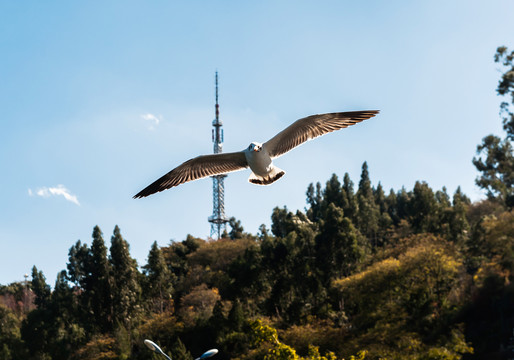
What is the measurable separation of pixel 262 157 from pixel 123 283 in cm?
3383

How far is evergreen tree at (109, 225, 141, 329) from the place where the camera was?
42.4 metres

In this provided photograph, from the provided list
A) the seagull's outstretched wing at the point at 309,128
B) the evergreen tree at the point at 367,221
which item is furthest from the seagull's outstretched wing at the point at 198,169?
the evergreen tree at the point at 367,221

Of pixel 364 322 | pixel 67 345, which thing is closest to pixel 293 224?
pixel 364 322

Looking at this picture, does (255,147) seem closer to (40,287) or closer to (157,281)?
(157,281)

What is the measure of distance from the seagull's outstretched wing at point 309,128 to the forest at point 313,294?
13.1 m

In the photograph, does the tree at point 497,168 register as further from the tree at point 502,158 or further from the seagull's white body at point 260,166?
the seagull's white body at point 260,166

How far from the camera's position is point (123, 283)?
43625 millimetres

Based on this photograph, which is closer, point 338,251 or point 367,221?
point 338,251

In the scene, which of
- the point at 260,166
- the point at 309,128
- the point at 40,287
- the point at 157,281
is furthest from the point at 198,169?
the point at 40,287

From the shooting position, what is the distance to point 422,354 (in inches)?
955

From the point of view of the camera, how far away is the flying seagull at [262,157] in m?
12.0

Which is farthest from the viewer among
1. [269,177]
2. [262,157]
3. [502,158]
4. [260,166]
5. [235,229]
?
[235,229]

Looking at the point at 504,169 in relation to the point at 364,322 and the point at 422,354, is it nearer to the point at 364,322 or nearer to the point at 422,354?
the point at 364,322

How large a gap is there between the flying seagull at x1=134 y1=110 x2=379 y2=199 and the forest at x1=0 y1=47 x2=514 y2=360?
12.7 meters
